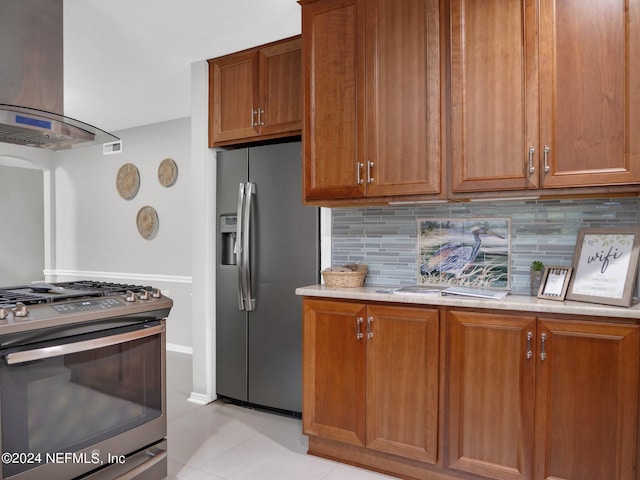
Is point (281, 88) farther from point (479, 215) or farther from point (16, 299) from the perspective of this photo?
point (16, 299)

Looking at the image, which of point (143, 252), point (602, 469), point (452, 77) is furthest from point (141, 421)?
point (143, 252)

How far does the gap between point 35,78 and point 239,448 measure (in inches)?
92.6

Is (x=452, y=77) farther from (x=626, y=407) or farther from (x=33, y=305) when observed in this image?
(x=33, y=305)

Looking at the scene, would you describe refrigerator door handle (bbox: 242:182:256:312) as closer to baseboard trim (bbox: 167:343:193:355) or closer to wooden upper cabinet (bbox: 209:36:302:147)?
wooden upper cabinet (bbox: 209:36:302:147)

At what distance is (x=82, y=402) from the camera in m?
1.82

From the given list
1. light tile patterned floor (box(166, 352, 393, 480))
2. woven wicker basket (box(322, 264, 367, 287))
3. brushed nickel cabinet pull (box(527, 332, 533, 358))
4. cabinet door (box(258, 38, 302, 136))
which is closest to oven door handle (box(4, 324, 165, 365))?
light tile patterned floor (box(166, 352, 393, 480))

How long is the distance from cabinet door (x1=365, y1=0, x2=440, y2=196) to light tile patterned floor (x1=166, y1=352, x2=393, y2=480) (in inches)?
60.1

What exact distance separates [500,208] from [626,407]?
1089mm

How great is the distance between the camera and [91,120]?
4.93 m

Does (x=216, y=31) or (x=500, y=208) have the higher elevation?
(x=216, y=31)

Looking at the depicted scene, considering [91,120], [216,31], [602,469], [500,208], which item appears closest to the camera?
[602,469]

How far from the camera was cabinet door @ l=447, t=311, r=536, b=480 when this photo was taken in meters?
1.90

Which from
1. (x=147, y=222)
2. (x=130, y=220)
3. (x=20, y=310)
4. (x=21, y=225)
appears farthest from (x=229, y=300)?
(x=21, y=225)

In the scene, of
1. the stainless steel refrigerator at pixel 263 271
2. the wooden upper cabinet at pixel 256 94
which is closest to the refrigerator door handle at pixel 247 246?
the stainless steel refrigerator at pixel 263 271
